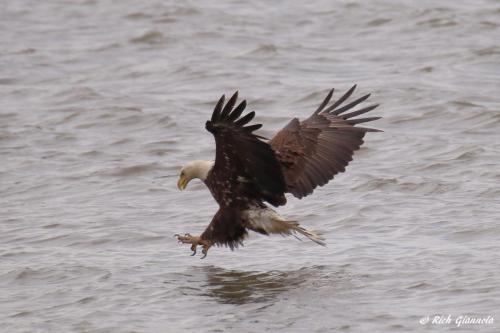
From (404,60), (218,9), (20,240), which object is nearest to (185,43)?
(218,9)

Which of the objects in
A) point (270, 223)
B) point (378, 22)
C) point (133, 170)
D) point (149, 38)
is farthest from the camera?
point (149, 38)

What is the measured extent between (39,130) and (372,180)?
13.8ft

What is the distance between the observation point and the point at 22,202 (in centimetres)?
1037

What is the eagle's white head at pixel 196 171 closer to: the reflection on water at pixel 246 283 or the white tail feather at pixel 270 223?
the white tail feather at pixel 270 223

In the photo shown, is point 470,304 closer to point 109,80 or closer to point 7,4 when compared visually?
point 109,80

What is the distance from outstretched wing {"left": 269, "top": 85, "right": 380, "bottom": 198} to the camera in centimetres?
820

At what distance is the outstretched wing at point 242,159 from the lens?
7148 mm

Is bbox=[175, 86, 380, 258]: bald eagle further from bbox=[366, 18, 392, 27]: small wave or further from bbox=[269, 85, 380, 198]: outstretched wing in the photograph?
bbox=[366, 18, 392, 27]: small wave

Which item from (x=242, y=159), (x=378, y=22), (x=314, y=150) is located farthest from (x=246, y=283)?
(x=378, y=22)

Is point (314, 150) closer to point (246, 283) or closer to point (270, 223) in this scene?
point (270, 223)

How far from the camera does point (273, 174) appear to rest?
7.78 meters

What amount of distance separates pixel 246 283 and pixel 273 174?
722mm

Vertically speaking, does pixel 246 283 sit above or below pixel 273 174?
below

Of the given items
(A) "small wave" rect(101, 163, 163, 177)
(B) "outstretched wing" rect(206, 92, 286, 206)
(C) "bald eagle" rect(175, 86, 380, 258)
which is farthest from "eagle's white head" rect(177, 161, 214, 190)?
(A) "small wave" rect(101, 163, 163, 177)
